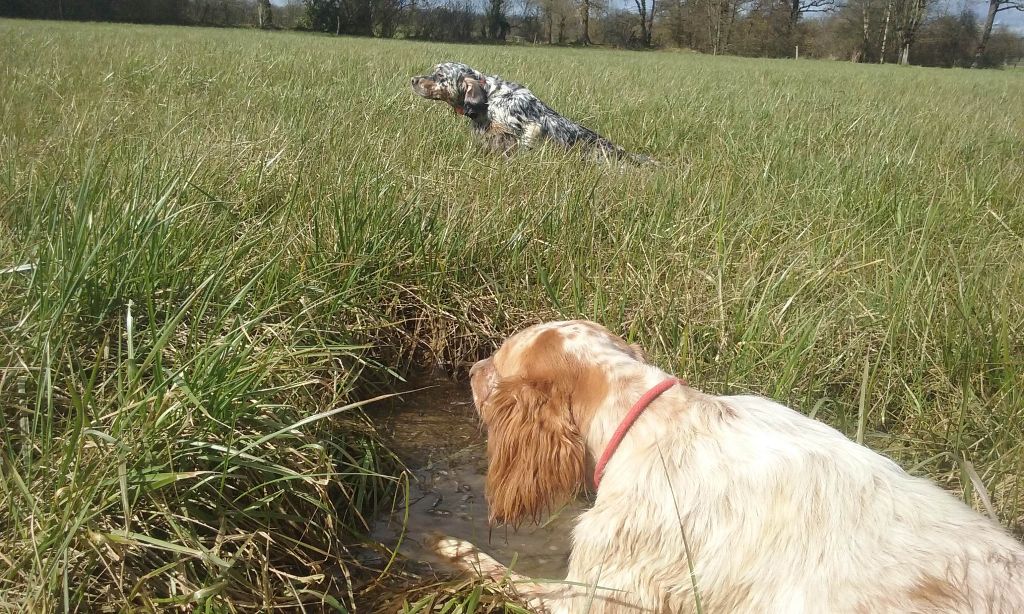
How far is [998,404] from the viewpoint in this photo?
2584 mm

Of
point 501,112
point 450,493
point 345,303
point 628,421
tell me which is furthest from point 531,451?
point 501,112

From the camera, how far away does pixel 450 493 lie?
277 cm

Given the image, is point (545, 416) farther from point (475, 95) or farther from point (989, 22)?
point (989, 22)

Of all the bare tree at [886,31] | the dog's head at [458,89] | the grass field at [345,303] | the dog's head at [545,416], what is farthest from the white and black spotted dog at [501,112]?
the bare tree at [886,31]

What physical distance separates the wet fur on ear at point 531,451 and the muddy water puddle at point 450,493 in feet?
1.09

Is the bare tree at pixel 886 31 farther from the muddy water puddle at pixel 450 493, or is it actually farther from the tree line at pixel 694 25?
the muddy water puddle at pixel 450 493

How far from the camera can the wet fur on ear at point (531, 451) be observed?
1897 millimetres

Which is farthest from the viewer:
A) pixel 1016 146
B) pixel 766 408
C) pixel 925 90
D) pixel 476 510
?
pixel 925 90

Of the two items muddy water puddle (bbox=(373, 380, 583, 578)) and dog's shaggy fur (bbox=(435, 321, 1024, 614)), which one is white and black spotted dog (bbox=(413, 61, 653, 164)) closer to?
muddy water puddle (bbox=(373, 380, 583, 578))

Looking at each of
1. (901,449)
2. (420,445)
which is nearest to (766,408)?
(901,449)

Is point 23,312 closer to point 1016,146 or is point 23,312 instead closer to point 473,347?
point 473,347

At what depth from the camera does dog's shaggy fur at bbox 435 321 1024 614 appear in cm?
157

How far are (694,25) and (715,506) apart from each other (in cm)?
6110

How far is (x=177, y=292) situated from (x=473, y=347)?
135 cm
